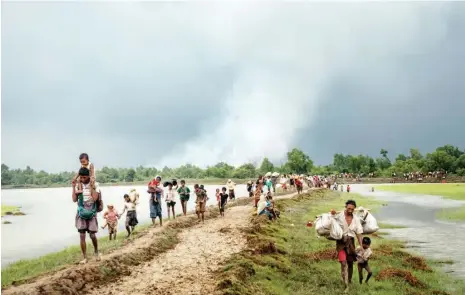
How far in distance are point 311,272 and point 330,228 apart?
3297mm

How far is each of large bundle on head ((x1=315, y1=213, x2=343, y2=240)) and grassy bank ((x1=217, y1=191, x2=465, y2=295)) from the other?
1723mm

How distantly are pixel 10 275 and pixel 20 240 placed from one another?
16.5 meters

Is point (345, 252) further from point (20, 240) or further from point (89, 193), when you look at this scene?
point (20, 240)

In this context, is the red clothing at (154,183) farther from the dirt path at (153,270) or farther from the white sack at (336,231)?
the white sack at (336,231)

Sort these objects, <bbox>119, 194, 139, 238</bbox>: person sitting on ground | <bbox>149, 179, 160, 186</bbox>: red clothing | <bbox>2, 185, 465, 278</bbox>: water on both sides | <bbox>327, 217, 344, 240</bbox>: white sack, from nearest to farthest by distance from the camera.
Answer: <bbox>327, 217, 344, 240</bbox>: white sack → <bbox>2, 185, 465, 278</bbox>: water on both sides → <bbox>119, 194, 139, 238</bbox>: person sitting on ground → <bbox>149, 179, 160, 186</bbox>: red clothing

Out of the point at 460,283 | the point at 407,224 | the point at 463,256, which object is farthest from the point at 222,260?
the point at 407,224

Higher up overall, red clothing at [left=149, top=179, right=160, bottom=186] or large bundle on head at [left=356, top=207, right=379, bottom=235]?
red clothing at [left=149, top=179, right=160, bottom=186]

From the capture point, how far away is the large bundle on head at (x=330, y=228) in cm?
1159

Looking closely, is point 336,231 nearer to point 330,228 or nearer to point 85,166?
point 330,228

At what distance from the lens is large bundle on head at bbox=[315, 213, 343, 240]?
1159 cm

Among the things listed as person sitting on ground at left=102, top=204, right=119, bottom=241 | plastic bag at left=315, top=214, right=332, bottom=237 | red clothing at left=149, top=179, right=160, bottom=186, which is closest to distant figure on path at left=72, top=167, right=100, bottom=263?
plastic bag at left=315, top=214, right=332, bottom=237

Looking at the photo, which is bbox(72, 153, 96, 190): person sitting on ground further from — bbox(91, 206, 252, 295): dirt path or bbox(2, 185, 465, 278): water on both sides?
bbox(2, 185, 465, 278): water on both sides

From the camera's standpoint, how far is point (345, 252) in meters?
11.9

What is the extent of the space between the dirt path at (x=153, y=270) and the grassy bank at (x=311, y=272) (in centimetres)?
73
